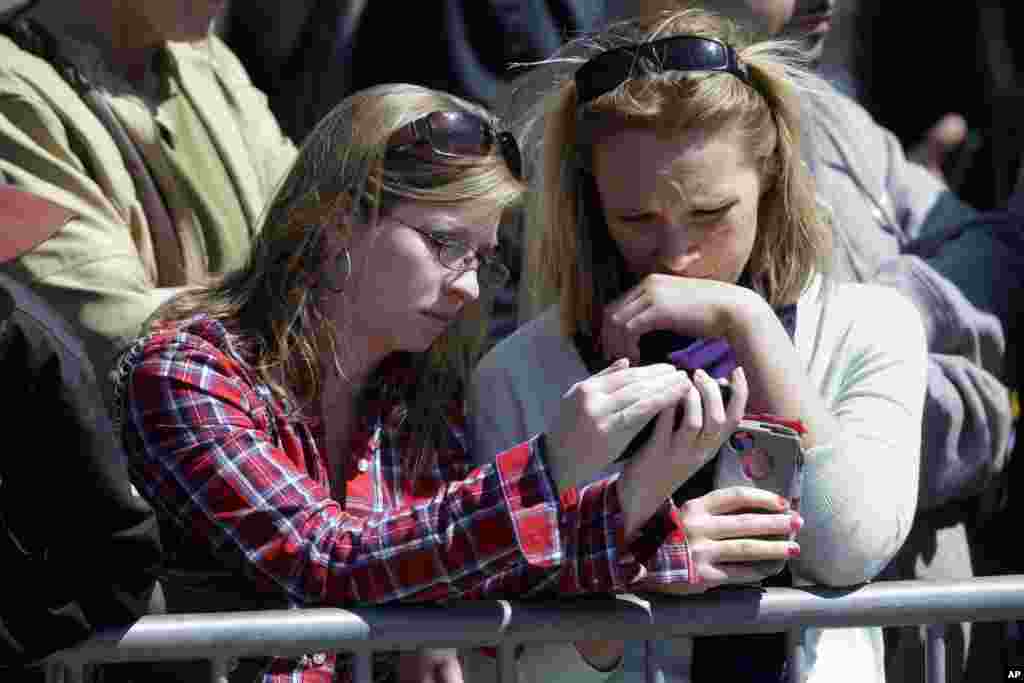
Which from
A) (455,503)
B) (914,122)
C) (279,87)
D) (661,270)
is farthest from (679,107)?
(914,122)

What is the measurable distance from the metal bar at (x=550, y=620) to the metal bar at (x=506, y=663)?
0.6 inches

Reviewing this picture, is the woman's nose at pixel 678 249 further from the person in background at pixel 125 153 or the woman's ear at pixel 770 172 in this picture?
the person in background at pixel 125 153

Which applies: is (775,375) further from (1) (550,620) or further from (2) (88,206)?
(2) (88,206)

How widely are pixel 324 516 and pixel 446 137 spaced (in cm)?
60

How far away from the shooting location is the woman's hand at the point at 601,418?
7.47ft

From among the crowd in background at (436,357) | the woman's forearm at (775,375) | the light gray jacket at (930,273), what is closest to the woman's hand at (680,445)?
the crowd in background at (436,357)

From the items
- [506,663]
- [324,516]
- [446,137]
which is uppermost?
[446,137]

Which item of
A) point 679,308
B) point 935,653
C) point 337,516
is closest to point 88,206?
point 337,516

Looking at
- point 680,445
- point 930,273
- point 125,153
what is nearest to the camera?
point 680,445

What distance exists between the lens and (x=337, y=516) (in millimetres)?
2432

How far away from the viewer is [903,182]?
4.03 m

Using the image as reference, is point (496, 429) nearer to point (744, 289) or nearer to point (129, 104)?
point (744, 289)

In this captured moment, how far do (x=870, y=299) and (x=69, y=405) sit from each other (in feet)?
4.29

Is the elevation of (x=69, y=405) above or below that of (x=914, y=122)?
above
